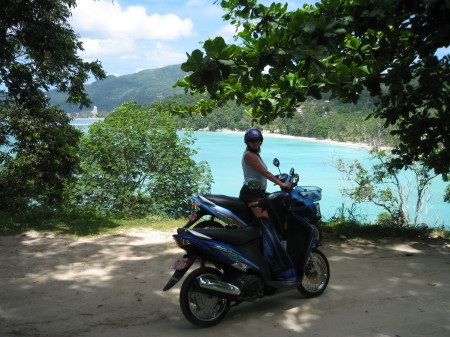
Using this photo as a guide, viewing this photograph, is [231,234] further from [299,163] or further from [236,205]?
[299,163]

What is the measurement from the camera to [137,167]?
24.0 m

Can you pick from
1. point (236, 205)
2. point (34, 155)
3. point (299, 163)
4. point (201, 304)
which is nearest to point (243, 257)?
point (201, 304)

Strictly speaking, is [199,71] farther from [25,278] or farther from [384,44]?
[25,278]

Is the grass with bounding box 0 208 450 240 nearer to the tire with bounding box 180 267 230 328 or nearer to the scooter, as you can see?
the scooter

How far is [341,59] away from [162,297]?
335 cm

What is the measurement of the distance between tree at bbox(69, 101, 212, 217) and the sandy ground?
1637cm

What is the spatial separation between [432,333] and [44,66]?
11.3m

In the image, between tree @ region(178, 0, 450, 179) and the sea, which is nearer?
tree @ region(178, 0, 450, 179)

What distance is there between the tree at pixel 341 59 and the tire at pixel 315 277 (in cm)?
163

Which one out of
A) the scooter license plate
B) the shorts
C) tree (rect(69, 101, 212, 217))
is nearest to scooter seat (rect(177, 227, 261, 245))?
the scooter license plate

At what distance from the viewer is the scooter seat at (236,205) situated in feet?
13.4

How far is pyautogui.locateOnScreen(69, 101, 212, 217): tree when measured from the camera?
22312 mm

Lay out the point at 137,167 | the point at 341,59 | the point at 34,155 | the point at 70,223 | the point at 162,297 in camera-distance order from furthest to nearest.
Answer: the point at 137,167
the point at 34,155
the point at 70,223
the point at 341,59
the point at 162,297

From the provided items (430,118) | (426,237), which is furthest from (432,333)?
(426,237)
